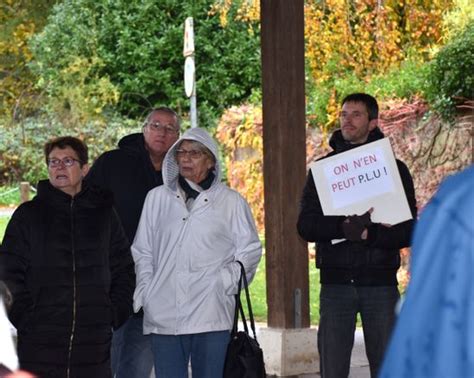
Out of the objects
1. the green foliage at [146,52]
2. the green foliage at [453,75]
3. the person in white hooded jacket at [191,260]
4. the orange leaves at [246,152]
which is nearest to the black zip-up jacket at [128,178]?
the person in white hooded jacket at [191,260]

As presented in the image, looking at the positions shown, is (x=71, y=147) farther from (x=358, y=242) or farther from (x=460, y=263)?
(x=460, y=263)

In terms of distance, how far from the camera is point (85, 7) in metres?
26.9

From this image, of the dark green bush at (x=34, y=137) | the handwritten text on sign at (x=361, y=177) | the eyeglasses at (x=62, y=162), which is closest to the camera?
the eyeglasses at (x=62, y=162)

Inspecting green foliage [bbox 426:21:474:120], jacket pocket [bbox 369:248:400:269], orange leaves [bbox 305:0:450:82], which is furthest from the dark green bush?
jacket pocket [bbox 369:248:400:269]

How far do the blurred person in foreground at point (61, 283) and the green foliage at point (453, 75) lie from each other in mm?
8105

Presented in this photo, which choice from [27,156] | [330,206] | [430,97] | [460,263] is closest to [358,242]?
[330,206]

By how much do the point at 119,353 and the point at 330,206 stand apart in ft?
4.69

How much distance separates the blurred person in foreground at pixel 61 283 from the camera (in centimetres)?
520

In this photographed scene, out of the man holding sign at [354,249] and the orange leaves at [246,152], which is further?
the orange leaves at [246,152]

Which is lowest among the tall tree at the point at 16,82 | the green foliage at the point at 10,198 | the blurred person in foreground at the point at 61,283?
the blurred person in foreground at the point at 61,283

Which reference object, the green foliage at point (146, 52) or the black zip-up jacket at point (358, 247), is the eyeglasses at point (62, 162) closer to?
the black zip-up jacket at point (358, 247)

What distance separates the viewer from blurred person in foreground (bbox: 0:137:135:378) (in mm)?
5203

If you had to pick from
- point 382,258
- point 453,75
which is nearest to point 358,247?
point 382,258

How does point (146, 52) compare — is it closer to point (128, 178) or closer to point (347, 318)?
point (128, 178)
